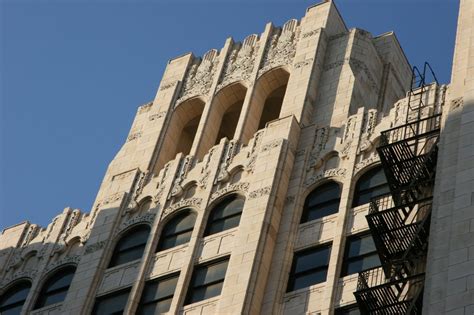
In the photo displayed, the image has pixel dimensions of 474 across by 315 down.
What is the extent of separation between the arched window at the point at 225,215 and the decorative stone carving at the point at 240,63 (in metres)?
7.74

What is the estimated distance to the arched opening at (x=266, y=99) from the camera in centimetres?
4738

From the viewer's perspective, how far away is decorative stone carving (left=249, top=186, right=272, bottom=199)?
41.1 m

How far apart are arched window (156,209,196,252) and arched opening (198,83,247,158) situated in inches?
162

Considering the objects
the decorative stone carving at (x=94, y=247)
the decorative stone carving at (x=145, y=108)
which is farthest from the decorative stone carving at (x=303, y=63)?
the decorative stone carving at (x=94, y=247)

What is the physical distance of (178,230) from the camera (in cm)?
4312

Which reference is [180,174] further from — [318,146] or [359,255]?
[359,255]

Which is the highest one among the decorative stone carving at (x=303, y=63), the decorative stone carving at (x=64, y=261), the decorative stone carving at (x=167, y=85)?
the decorative stone carving at (x=167, y=85)

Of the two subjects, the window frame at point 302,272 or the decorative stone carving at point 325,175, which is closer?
the window frame at point 302,272

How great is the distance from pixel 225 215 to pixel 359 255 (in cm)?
591

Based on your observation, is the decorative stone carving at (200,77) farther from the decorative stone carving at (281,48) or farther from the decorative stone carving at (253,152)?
the decorative stone carving at (253,152)

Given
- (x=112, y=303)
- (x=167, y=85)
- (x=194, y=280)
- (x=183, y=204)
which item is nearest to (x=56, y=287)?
(x=112, y=303)

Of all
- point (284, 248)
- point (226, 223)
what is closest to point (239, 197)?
point (226, 223)

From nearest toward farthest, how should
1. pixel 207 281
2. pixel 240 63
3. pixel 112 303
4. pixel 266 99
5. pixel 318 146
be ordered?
pixel 207 281 < pixel 112 303 < pixel 318 146 < pixel 266 99 < pixel 240 63

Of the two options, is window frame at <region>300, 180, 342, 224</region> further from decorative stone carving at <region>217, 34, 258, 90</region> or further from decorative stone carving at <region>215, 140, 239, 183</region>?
decorative stone carving at <region>217, 34, 258, 90</region>
